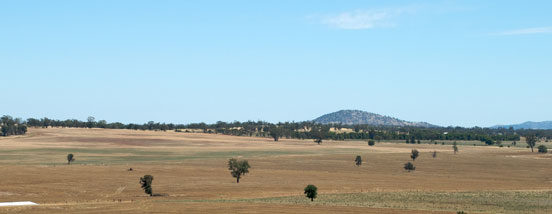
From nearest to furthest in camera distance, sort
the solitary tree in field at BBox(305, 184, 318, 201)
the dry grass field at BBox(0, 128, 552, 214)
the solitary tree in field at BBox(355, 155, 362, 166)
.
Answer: the dry grass field at BBox(0, 128, 552, 214), the solitary tree in field at BBox(305, 184, 318, 201), the solitary tree in field at BBox(355, 155, 362, 166)

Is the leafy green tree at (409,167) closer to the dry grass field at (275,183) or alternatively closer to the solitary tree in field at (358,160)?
the dry grass field at (275,183)

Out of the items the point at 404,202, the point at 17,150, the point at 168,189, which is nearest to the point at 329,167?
the point at 168,189

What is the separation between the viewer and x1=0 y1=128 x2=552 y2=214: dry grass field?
74750mm

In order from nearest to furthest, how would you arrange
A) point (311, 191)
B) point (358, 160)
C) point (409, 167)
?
point (311, 191) → point (409, 167) → point (358, 160)

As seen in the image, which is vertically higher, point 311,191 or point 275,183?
point 311,191

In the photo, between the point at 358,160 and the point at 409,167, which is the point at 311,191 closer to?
the point at 409,167

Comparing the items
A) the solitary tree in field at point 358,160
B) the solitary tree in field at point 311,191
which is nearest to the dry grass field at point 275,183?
the solitary tree in field at point 311,191

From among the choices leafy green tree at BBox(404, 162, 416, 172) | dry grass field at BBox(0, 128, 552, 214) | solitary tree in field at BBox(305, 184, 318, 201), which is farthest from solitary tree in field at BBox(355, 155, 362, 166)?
solitary tree in field at BBox(305, 184, 318, 201)

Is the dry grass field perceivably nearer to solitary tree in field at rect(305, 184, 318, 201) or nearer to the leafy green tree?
solitary tree in field at rect(305, 184, 318, 201)

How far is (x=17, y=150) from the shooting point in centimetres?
18975

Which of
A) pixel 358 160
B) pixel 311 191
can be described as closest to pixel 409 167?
pixel 358 160

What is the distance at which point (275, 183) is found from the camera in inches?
4417

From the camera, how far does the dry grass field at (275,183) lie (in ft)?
245

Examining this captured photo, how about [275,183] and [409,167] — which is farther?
[409,167]
